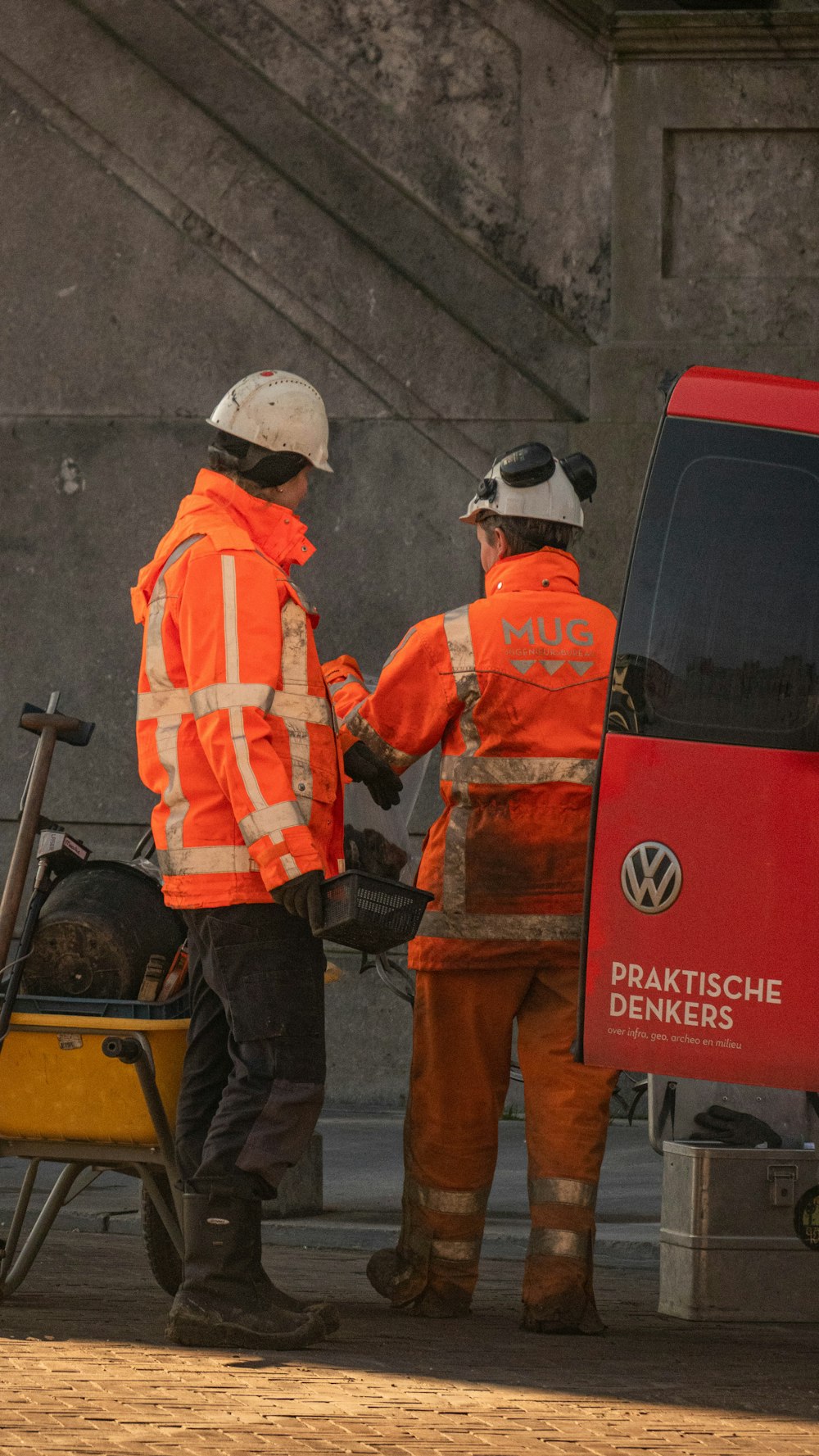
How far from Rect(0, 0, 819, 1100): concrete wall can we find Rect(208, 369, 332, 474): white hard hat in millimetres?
4548

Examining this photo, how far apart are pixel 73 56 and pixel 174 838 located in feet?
19.8

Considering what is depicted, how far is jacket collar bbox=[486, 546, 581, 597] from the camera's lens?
5.67 m

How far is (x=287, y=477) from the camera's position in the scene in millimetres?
5301

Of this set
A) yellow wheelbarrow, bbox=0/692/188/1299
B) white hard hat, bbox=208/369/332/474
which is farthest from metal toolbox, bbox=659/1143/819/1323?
white hard hat, bbox=208/369/332/474

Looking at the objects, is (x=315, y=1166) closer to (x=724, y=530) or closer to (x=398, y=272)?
(x=724, y=530)

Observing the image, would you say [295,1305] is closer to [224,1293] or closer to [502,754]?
[224,1293]

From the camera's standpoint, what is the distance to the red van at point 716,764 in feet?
15.8

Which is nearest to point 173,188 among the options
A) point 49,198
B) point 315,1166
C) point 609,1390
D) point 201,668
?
point 49,198

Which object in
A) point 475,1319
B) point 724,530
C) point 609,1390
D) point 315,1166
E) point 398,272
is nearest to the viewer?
point 609,1390

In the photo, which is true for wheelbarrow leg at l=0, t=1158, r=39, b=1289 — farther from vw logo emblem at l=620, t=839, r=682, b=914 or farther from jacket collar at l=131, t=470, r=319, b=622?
vw logo emblem at l=620, t=839, r=682, b=914

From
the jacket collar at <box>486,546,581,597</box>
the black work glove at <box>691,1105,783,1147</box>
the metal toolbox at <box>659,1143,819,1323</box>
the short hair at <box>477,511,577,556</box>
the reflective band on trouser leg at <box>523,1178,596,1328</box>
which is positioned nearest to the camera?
the reflective band on trouser leg at <box>523,1178,596,1328</box>

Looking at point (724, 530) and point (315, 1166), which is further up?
point (724, 530)

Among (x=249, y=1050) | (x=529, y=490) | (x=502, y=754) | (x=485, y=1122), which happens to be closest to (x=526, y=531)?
(x=529, y=490)

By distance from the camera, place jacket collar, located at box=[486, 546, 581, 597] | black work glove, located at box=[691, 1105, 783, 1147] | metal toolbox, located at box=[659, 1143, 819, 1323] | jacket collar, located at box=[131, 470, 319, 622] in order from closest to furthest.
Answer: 1. jacket collar, located at box=[131, 470, 319, 622]
2. metal toolbox, located at box=[659, 1143, 819, 1323]
3. jacket collar, located at box=[486, 546, 581, 597]
4. black work glove, located at box=[691, 1105, 783, 1147]
